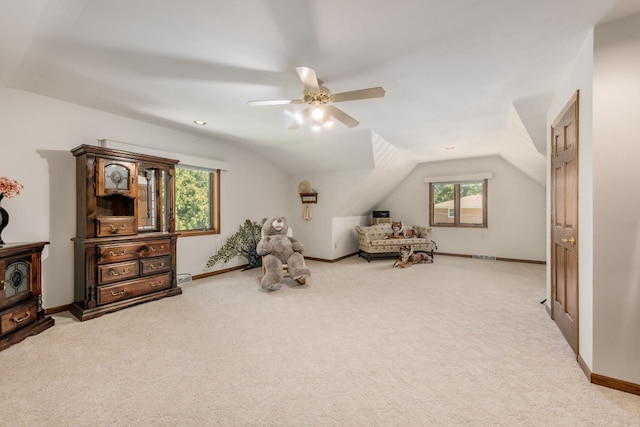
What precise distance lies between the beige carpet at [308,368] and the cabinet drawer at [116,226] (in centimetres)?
88

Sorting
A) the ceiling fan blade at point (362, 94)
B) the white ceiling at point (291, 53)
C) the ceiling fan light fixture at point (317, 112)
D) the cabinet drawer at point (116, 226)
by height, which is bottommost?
the cabinet drawer at point (116, 226)

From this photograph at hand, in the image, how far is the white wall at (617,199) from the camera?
1.65 metres

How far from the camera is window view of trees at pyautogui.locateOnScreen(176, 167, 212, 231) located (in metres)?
4.37

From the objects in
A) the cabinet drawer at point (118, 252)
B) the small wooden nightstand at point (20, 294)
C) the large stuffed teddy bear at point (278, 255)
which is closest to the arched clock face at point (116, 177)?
the cabinet drawer at point (118, 252)

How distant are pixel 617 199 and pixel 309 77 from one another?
6.96 feet

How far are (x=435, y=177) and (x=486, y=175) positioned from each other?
3.40 feet

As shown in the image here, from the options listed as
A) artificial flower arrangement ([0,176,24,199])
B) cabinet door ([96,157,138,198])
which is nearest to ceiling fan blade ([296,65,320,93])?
cabinet door ([96,157,138,198])

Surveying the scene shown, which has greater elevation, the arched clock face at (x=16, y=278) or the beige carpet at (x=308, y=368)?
the arched clock face at (x=16, y=278)

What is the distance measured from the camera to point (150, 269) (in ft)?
11.0

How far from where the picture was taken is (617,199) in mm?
1678

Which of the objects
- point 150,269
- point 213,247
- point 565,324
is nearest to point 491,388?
point 565,324

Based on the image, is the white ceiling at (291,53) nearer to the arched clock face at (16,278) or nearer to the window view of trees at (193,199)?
the window view of trees at (193,199)

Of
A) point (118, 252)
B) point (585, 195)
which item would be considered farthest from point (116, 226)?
point (585, 195)

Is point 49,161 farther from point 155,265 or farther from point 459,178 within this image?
point 459,178
